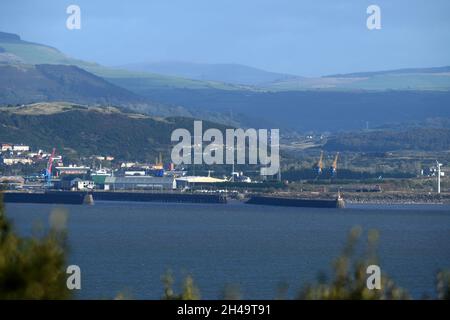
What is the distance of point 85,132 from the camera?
12812 centimetres

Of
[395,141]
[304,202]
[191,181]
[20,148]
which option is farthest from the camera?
[395,141]

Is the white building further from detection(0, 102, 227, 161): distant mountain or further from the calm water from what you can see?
the calm water

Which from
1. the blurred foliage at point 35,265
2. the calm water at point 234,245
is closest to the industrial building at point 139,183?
the calm water at point 234,245

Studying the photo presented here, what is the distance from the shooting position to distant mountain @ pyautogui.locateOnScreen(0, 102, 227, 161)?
410ft

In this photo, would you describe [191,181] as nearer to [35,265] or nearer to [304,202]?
[304,202]

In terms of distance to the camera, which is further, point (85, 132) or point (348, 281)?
point (85, 132)

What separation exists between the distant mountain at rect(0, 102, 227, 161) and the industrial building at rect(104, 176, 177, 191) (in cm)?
2381

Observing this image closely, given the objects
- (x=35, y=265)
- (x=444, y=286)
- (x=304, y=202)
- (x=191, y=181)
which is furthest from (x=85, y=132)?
(x=35, y=265)

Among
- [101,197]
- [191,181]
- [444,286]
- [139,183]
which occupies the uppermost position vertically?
[191,181]

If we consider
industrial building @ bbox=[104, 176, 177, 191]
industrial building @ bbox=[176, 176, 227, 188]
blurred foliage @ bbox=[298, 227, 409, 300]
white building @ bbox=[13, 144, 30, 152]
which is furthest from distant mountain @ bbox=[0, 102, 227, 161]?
blurred foliage @ bbox=[298, 227, 409, 300]

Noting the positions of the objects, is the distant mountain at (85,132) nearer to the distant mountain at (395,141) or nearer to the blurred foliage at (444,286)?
the distant mountain at (395,141)

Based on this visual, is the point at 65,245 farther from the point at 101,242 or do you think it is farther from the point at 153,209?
the point at 153,209

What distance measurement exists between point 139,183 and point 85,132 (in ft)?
101

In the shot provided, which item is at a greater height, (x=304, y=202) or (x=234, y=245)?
(x=304, y=202)
